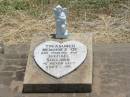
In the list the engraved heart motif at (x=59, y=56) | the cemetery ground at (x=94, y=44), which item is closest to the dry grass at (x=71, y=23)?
the cemetery ground at (x=94, y=44)

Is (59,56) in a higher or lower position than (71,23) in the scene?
higher

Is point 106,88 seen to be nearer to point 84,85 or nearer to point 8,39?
point 84,85

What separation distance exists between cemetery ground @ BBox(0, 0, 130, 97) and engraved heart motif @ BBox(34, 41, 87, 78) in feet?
0.90

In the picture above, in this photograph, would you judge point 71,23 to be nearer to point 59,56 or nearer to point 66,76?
point 59,56

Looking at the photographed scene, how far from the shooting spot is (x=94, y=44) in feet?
20.8

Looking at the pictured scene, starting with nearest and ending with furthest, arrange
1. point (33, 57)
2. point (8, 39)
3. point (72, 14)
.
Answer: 1. point (33, 57)
2. point (8, 39)
3. point (72, 14)

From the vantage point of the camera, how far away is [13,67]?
5.78 meters

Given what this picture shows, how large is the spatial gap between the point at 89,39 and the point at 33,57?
2.27 ft

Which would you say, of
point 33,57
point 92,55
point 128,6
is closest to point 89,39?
point 92,55

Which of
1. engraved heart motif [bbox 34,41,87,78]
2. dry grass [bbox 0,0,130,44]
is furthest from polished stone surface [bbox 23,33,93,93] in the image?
dry grass [bbox 0,0,130,44]

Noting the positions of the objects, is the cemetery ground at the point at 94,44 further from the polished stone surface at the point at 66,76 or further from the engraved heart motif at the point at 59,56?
the engraved heart motif at the point at 59,56

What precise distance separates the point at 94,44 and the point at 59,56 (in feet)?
3.42

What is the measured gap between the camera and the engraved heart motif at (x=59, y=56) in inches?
208

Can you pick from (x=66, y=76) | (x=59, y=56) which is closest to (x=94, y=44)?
(x=59, y=56)
